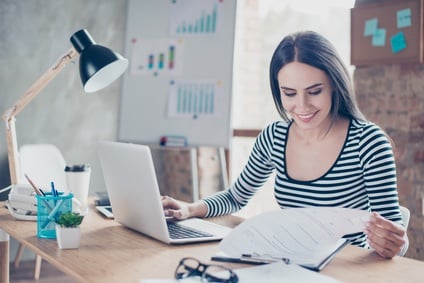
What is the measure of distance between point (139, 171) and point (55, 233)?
28cm

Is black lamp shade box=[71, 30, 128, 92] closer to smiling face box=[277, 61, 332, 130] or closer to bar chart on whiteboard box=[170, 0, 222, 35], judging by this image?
smiling face box=[277, 61, 332, 130]

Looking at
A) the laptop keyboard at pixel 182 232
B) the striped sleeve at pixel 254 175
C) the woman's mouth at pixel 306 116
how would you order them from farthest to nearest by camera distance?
the striped sleeve at pixel 254 175
the woman's mouth at pixel 306 116
the laptop keyboard at pixel 182 232

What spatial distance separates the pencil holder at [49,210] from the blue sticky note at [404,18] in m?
1.87

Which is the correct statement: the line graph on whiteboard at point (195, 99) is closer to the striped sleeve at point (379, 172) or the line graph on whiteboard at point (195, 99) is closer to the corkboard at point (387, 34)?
the corkboard at point (387, 34)

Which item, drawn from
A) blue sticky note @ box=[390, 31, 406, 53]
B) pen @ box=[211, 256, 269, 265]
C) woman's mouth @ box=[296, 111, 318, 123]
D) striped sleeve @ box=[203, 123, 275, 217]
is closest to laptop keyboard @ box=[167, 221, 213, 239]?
pen @ box=[211, 256, 269, 265]

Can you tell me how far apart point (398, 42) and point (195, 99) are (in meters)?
1.13

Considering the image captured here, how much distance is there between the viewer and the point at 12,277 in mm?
3092

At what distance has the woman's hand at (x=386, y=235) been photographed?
4.10 feet

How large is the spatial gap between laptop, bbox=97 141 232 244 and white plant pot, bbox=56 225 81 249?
17cm

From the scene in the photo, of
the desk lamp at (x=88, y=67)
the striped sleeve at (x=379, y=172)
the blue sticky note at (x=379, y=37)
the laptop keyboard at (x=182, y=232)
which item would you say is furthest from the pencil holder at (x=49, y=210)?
the blue sticky note at (x=379, y=37)

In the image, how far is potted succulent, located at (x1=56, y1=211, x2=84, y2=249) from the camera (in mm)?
1317

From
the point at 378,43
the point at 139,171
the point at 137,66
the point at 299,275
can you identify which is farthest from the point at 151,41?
the point at 299,275

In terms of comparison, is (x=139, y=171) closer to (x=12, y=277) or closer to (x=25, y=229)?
(x=25, y=229)

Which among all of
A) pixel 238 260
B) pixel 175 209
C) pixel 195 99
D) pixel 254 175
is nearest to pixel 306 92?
pixel 254 175
